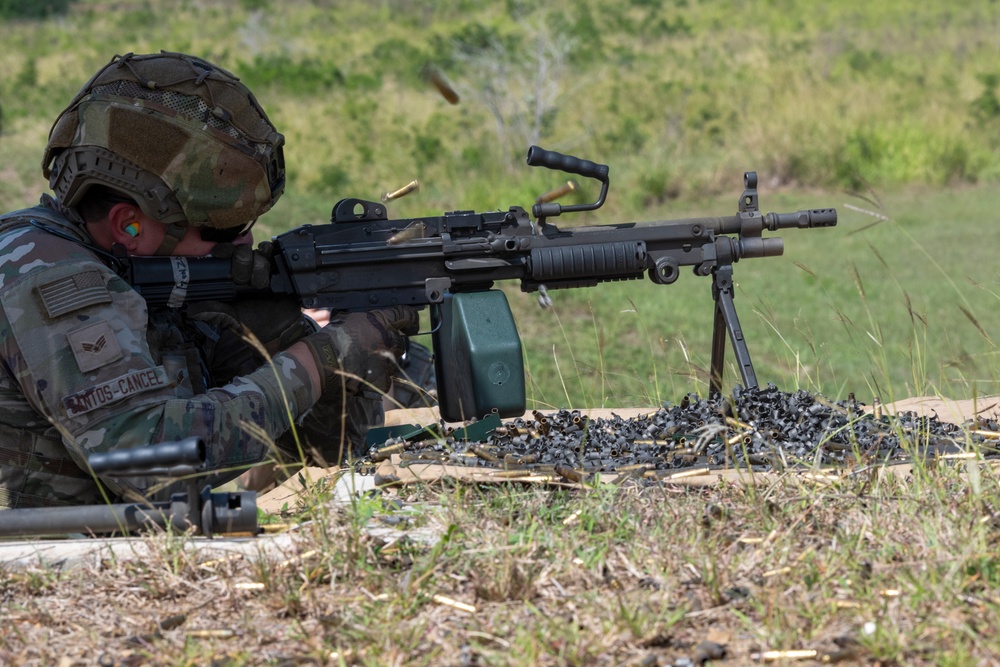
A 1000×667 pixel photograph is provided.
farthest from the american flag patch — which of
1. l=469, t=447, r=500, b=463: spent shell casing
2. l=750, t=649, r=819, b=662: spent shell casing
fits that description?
l=750, t=649, r=819, b=662: spent shell casing

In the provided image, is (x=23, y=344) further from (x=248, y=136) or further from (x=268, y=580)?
(x=268, y=580)

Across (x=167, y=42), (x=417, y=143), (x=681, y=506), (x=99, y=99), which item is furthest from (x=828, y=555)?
(x=167, y=42)

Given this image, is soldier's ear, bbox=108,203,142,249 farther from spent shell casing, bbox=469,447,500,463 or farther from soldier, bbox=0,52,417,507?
spent shell casing, bbox=469,447,500,463

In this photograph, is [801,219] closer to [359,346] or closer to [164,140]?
[359,346]

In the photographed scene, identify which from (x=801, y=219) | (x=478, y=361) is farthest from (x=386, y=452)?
(x=801, y=219)

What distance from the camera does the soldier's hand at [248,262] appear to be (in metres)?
4.05

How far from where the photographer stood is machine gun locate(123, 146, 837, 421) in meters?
4.15

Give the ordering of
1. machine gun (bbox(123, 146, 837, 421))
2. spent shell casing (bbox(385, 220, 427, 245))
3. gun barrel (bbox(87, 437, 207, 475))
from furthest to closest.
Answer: spent shell casing (bbox(385, 220, 427, 245)) → machine gun (bbox(123, 146, 837, 421)) → gun barrel (bbox(87, 437, 207, 475))

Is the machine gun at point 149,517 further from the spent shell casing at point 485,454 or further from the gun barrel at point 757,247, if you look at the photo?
the gun barrel at point 757,247

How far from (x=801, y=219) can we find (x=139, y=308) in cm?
263

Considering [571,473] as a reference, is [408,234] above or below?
above

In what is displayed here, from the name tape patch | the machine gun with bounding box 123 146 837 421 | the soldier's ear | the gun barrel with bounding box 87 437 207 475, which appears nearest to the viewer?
the gun barrel with bounding box 87 437 207 475

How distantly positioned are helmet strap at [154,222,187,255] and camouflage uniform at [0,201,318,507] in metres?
0.26

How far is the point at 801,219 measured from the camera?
455 centimetres
